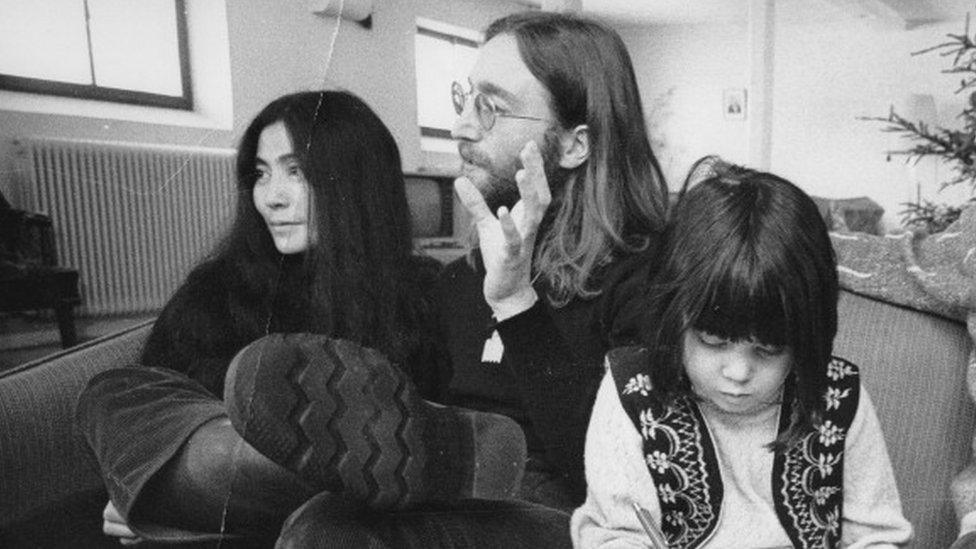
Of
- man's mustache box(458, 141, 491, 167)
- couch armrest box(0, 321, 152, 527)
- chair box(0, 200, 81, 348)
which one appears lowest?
couch armrest box(0, 321, 152, 527)

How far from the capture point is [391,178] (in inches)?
11.6

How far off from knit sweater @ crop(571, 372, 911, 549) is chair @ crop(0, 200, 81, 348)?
26 centimetres

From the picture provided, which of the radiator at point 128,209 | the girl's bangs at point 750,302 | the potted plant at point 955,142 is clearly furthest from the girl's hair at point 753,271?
the potted plant at point 955,142

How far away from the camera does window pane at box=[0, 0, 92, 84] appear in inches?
8.7

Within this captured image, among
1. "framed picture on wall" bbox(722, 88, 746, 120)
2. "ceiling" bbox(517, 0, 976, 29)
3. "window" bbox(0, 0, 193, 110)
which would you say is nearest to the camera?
"window" bbox(0, 0, 193, 110)

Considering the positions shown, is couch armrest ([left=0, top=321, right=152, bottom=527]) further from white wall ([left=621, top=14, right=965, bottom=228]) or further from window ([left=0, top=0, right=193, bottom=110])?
white wall ([left=621, top=14, right=965, bottom=228])

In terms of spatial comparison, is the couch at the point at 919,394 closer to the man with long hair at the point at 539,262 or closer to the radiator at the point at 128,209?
the man with long hair at the point at 539,262

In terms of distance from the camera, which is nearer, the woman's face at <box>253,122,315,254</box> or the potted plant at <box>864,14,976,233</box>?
the woman's face at <box>253,122,315,254</box>

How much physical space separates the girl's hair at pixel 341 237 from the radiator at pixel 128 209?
11 millimetres

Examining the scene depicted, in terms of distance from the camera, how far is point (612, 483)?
1.26 feet

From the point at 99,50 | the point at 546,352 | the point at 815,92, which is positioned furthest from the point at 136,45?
the point at 815,92

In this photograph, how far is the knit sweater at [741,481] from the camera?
1.27 feet

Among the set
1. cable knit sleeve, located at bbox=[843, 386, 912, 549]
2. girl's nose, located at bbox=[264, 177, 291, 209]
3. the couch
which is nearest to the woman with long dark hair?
girl's nose, located at bbox=[264, 177, 291, 209]

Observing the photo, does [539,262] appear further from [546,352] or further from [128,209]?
[128,209]
